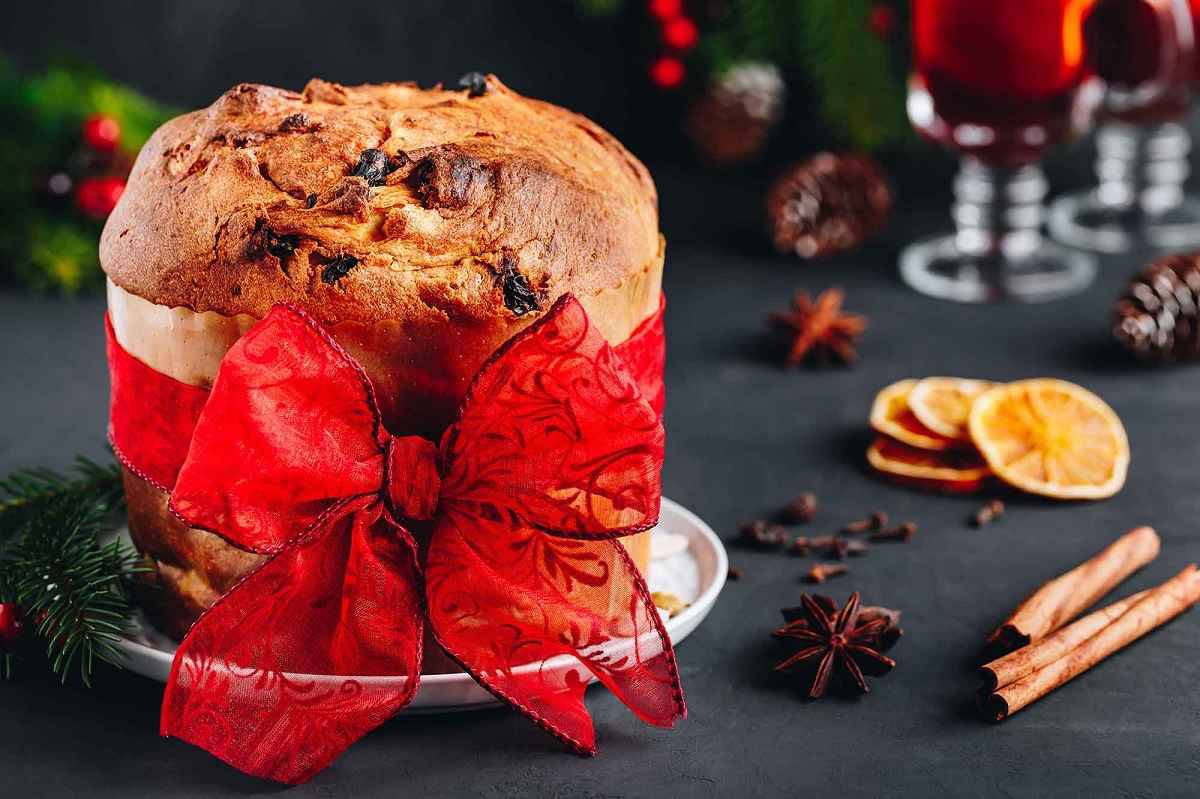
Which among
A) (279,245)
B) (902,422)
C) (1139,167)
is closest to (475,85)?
(279,245)

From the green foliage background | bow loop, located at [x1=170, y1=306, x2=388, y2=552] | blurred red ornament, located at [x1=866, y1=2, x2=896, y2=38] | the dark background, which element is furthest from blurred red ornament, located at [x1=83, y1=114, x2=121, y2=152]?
bow loop, located at [x1=170, y1=306, x2=388, y2=552]

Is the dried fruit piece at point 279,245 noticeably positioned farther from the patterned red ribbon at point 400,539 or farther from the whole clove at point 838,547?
the whole clove at point 838,547

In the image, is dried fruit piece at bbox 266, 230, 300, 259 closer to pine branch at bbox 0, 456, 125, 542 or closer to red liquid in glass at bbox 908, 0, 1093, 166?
pine branch at bbox 0, 456, 125, 542

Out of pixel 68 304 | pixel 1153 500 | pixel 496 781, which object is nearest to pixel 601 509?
pixel 496 781

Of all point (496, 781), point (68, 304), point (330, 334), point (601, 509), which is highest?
point (330, 334)

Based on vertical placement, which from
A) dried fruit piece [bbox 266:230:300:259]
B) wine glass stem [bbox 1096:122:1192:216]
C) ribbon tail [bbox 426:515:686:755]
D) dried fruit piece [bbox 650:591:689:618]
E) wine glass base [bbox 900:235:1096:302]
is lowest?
wine glass base [bbox 900:235:1096:302]

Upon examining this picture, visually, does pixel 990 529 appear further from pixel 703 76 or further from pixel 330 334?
pixel 703 76

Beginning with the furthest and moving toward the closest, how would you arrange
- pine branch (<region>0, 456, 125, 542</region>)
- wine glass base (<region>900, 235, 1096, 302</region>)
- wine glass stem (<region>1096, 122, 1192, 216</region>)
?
wine glass stem (<region>1096, 122, 1192, 216</region>) → wine glass base (<region>900, 235, 1096, 302</region>) → pine branch (<region>0, 456, 125, 542</region>)

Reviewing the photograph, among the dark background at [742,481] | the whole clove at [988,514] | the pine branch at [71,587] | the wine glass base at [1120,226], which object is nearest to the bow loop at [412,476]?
the dark background at [742,481]
